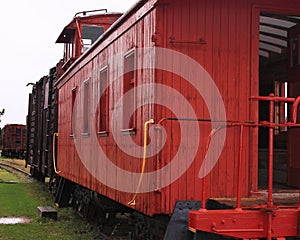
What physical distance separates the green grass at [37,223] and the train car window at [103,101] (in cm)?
247

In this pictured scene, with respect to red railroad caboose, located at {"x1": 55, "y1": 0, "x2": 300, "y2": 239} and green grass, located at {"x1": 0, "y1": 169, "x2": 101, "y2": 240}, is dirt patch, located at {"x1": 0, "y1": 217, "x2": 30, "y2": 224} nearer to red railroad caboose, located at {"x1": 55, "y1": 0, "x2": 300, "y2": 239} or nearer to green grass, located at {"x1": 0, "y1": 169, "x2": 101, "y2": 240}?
green grass, located at {"x1": 0, "y1": 169, "x2": 101, "y2": 240}

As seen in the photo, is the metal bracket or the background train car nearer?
the metal bracket

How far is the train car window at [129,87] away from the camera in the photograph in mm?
7039

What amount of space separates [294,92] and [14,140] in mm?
40843

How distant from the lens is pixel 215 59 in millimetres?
6004

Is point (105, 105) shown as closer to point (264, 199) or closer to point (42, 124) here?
point (264, 199)

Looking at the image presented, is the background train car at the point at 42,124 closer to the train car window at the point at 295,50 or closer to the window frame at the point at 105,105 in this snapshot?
the window frame at the point at 105,105

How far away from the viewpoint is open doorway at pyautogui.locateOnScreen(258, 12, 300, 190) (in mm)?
7023

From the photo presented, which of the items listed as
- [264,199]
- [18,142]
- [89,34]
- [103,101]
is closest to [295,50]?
[264,199]

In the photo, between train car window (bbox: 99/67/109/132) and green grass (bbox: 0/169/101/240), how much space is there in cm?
247

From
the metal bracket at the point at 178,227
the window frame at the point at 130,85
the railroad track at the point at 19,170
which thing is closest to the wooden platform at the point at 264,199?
the metal bracket at the point at 178,227

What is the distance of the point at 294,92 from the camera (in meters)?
7.30

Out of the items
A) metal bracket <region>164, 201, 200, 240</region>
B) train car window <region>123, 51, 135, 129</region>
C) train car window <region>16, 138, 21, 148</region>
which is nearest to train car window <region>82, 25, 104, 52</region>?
train car window <region>123, 51, 135, 129</region>

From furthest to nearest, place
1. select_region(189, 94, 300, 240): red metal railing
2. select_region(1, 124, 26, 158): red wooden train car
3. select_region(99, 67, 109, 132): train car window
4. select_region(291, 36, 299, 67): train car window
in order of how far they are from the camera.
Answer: select_region(1, 124, 26, 158): red wooden train car < select_region(99, 67, 109, 132): train car window < select_region(291, 36, 299, 67): train car window < select_region(189, 94, 300, 240): red metal railing
